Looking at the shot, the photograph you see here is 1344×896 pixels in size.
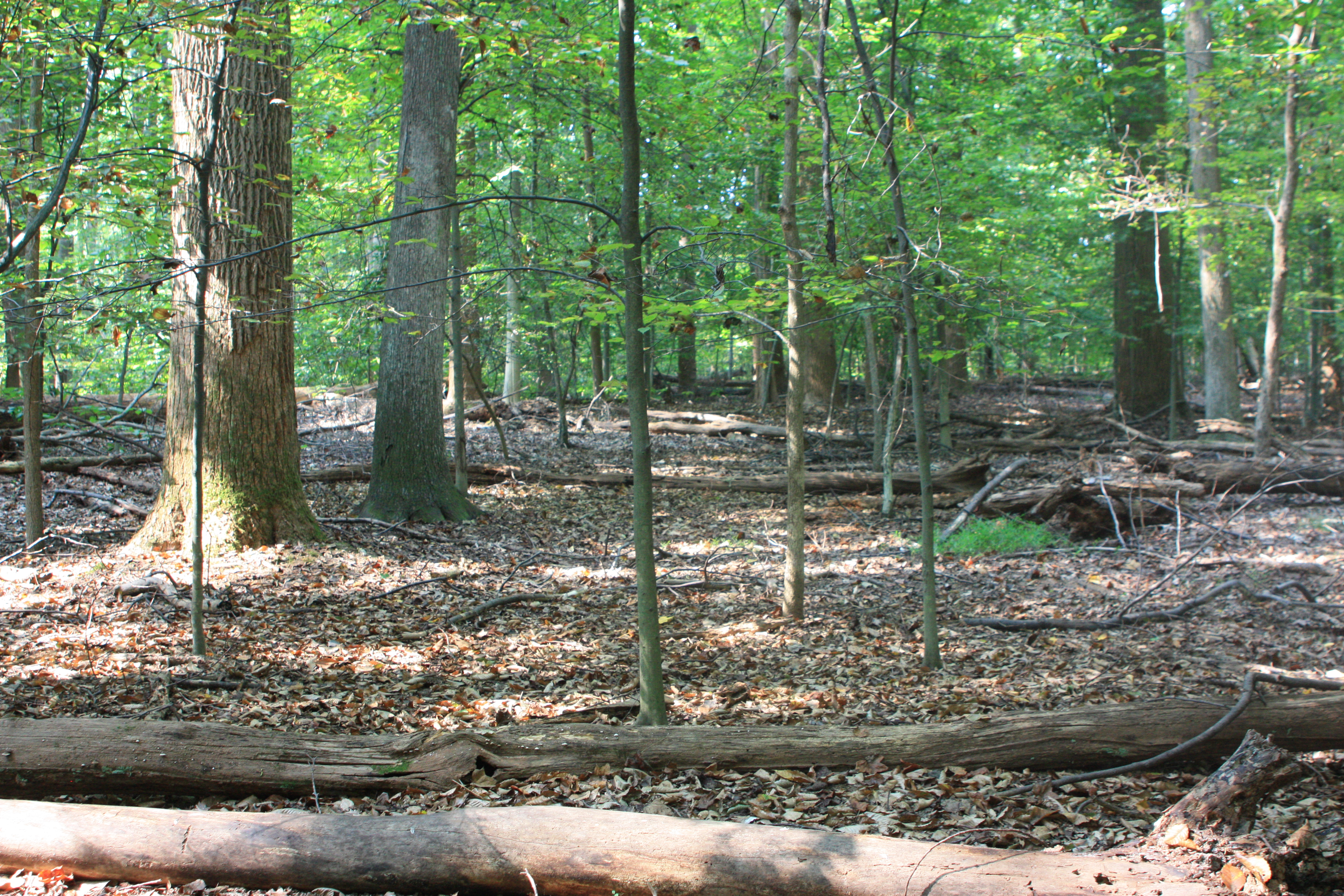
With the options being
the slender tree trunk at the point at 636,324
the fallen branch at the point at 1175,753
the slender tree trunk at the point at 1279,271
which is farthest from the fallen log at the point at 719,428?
the slender tree trunk at the point at 636,324

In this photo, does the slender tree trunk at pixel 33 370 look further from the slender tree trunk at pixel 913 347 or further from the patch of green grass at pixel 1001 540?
the patch of green grass at pixel 1001 540

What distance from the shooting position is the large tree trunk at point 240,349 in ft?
20.8

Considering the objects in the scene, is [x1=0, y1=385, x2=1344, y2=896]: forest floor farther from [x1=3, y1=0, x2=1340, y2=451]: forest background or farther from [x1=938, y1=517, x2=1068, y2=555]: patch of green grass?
[x1=3, y1=0, x2=1340, y2=451]: forest background

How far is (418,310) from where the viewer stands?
824 cm

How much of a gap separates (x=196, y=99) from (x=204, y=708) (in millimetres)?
4644

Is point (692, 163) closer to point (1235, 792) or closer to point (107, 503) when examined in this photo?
point (107, 503)

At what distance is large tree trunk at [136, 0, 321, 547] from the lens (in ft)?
20.8

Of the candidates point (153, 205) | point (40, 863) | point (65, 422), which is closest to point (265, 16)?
point (153, 205)

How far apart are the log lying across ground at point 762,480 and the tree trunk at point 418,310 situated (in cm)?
202

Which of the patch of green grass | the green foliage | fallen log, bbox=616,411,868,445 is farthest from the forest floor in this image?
fallen log, bbox=616,411,868,445

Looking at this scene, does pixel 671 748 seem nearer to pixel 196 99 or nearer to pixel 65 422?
pixel 196 99

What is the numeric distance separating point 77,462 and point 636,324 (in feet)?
25.8

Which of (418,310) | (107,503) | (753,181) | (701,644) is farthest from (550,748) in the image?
(753,181)

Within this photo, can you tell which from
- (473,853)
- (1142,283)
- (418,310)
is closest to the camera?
(473,853)
